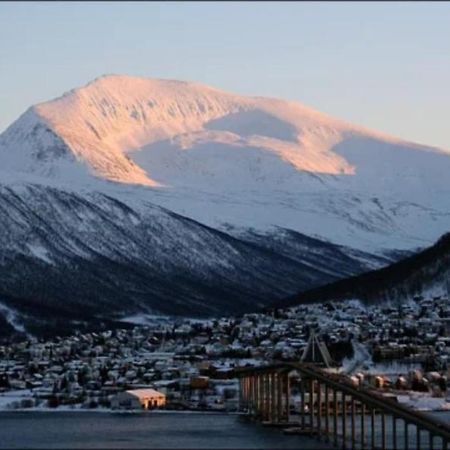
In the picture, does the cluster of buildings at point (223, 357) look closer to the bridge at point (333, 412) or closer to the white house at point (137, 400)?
the white house at point (137, 400)

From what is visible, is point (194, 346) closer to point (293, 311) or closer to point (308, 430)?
point (293, 311)

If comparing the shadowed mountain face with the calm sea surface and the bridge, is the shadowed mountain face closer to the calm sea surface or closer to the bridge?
the bridge

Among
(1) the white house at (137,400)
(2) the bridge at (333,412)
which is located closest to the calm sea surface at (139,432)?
(2) the bridge at (333,412)

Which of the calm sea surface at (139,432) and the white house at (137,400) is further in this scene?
the white house at (137,400)

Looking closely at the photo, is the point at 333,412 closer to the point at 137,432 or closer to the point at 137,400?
the point at 137,432

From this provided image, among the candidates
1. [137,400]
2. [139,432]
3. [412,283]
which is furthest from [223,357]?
[139,432]

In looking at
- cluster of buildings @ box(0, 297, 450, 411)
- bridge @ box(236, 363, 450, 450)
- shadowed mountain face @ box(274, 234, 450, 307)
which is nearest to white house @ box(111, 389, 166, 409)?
cluster of buildings @ box(0, 297, 450, 411)

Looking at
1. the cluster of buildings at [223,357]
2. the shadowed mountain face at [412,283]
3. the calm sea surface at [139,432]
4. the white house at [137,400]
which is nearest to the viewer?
the calm sea surface at [139,432]
